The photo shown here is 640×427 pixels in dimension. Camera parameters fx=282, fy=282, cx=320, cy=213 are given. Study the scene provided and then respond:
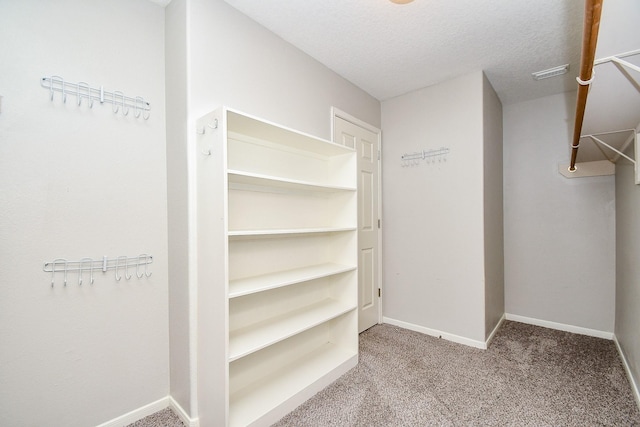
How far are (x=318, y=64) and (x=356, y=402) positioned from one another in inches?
102

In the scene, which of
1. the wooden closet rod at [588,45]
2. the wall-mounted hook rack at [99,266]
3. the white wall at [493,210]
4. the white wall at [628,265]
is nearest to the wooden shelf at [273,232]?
the wall-mounted hook rack at [99,266]

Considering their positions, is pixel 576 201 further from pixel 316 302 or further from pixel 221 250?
pixel 221 250

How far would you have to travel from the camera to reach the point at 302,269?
2.21 m

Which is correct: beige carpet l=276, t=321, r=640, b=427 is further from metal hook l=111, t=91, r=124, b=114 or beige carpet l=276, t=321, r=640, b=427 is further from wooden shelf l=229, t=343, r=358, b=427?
metal hook l=111, t=91, r=124, b=114

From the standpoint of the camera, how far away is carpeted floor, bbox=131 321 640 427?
5.48 ft

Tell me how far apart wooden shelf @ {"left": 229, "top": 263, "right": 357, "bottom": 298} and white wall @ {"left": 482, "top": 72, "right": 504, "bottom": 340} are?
1.42m

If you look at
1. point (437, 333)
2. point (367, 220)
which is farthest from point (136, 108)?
point (437, 333)

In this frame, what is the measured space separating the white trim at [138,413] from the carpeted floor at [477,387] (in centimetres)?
4

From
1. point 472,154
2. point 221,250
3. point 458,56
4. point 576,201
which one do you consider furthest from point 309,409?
point 576,201

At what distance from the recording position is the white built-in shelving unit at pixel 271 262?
4.90 ft

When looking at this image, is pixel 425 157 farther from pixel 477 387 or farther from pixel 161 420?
pixel 161 420

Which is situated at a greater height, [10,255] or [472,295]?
[10,255]

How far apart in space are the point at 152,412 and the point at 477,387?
2141mm

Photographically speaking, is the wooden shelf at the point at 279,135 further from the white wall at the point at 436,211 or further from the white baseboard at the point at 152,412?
the white baseboard at the point at 152,412
